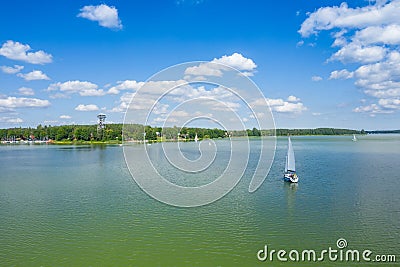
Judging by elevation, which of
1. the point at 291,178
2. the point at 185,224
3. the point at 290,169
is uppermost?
the point at 290,169

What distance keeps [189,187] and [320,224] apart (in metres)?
11.6

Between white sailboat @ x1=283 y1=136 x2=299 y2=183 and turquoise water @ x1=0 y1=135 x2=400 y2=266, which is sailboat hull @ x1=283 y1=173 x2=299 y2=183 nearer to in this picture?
white sailboat @ x1=283 y1=136 x2=299 y2=183

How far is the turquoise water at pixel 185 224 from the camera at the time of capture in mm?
13219

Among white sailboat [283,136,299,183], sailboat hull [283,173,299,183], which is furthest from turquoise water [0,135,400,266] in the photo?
white sailboat [283,136,299,183]

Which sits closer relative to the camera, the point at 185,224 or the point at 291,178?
the point at 185,224

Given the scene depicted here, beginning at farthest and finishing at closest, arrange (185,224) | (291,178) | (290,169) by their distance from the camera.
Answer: (290,169) → (291,178) → (185,224)

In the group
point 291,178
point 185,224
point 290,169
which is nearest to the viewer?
point 185,224

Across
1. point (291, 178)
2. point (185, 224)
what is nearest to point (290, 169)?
point (291, 178)

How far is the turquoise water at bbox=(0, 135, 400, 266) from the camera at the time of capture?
13219 mm

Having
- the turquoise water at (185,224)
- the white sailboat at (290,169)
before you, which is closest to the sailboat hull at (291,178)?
the white sailboat at (290,169)

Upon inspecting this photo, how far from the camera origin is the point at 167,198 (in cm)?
2216

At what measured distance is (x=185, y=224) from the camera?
16641mm

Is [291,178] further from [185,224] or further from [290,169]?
[185,224]

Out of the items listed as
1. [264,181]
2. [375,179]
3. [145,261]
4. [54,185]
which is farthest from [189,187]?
[375,179]
